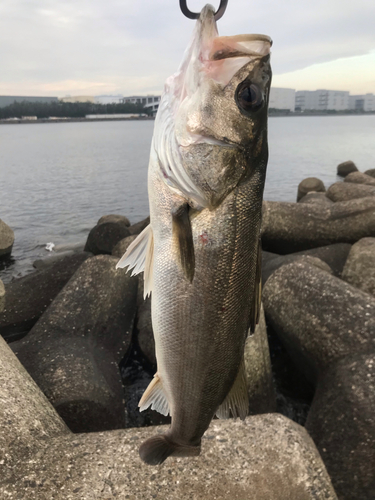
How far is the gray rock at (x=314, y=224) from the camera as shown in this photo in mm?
9555

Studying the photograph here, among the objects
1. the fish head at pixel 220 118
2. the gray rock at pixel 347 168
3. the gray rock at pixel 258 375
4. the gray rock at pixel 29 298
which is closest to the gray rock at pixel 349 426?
the gray rock at pixel 258 375

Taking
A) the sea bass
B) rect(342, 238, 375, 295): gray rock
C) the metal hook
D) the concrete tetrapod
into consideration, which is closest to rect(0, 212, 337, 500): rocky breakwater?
the concrete tetrapod

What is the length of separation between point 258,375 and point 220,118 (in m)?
4.10

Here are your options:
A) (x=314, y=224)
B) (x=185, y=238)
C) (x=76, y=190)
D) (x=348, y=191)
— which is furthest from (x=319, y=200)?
(x=76, y=190)

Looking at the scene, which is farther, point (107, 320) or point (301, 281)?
point (107, 320)

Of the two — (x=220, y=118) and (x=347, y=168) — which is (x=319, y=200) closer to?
(x=220, y=118)

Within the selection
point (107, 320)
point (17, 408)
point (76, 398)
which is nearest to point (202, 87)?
point (17, 408)

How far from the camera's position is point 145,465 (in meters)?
3.21

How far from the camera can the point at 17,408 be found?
3.55m

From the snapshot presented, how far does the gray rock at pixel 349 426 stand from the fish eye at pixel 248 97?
3.52 m

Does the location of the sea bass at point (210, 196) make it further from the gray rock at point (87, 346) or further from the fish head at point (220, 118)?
the gray rock at point (87, 346)

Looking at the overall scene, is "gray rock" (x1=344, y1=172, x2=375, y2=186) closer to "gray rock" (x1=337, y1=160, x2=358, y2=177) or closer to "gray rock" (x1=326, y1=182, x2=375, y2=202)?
"gray rock" (x1=326, y1=182, x2=375, y2=202)

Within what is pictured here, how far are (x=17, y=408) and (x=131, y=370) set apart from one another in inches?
131

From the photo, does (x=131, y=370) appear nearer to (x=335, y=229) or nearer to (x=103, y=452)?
(x=103, y=452)
